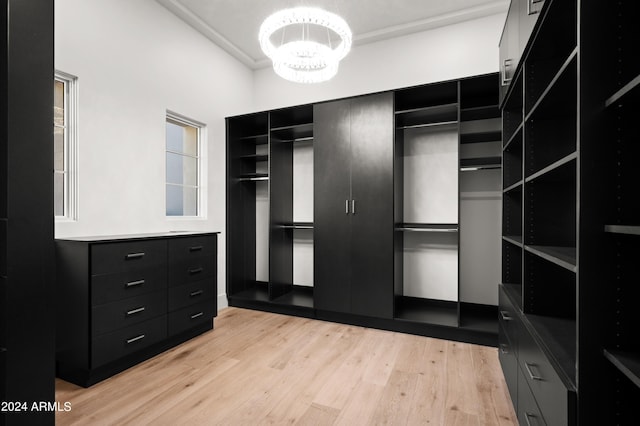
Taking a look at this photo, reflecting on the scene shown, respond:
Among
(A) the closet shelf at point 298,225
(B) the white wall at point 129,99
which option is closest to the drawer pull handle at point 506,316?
(A) the closet shelf at point 298,225

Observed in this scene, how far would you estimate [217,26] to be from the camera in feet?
12.2

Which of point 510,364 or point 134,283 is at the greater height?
point 134,283

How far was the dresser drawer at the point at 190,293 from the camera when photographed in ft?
9.06

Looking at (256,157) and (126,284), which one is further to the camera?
(256,157)

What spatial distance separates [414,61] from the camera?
3.71 m

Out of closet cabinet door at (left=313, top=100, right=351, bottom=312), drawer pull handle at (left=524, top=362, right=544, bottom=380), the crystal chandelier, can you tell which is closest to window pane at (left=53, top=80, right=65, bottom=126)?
the crystal chandelier

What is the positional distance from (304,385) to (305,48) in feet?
8.40

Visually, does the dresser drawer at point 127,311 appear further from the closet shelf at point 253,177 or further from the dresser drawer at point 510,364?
the dresser drawer at point 510,364

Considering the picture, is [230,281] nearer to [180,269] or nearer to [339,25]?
[180,269]

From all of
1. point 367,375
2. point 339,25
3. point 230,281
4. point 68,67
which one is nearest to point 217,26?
point 68,67

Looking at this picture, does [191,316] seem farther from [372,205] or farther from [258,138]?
[258,138]

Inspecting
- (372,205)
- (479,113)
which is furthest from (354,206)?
(479,113)

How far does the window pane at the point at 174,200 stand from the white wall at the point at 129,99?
Answer: 16 centimetres
